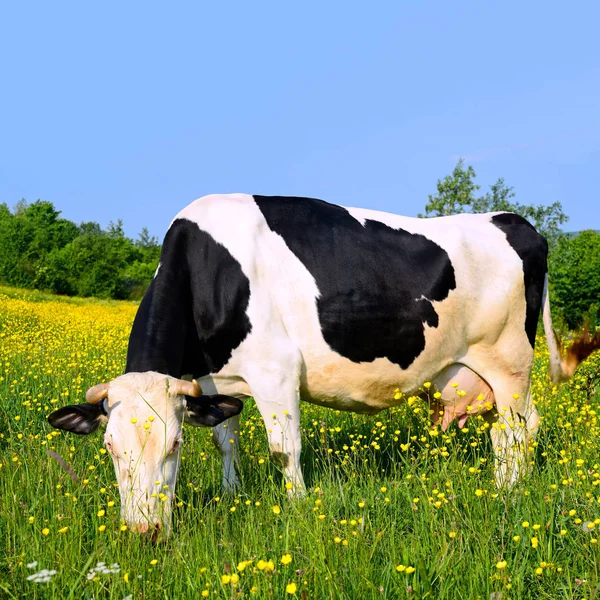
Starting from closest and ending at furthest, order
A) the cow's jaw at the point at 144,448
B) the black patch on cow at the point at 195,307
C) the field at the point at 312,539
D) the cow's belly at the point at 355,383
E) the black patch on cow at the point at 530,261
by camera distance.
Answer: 1. the field at the point at 312,539
2. the cow's jaw at the point at 144,448
3. the black patch on cow at the point at 195,307
4. the cow's belly at the point at 355,383
5. the black patch on cow at the point at 530,261

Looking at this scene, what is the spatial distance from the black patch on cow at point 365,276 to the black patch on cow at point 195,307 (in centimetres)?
59

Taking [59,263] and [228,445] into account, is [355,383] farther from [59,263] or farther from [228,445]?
[59,263]

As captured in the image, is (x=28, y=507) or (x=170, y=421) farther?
(x=28, y=507)

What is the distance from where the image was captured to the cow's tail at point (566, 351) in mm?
6586

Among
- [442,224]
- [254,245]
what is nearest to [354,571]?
[254,245]

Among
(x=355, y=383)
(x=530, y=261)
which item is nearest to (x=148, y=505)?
(x=355, y=383)

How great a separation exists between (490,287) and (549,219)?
60.3m

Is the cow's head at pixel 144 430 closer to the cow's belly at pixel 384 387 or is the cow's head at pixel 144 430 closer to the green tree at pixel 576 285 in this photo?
the cow's belly at pixel 384 387

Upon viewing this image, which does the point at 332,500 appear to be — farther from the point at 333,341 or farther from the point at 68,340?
the point at 68,340

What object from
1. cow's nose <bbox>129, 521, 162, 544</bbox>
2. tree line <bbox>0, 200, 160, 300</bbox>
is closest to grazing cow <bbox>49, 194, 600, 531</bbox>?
cow's nose <bbox>129, 521, 162, 544</bbox>

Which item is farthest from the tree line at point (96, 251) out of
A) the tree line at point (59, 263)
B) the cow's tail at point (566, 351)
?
the cow's tail at point (566, 351)

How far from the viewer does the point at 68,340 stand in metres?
14.0

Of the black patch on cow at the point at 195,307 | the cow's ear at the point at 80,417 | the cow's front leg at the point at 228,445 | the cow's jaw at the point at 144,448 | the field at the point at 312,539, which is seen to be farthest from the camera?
the cow's front leg at the point at 228,445

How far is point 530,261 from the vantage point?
6.22 metres
